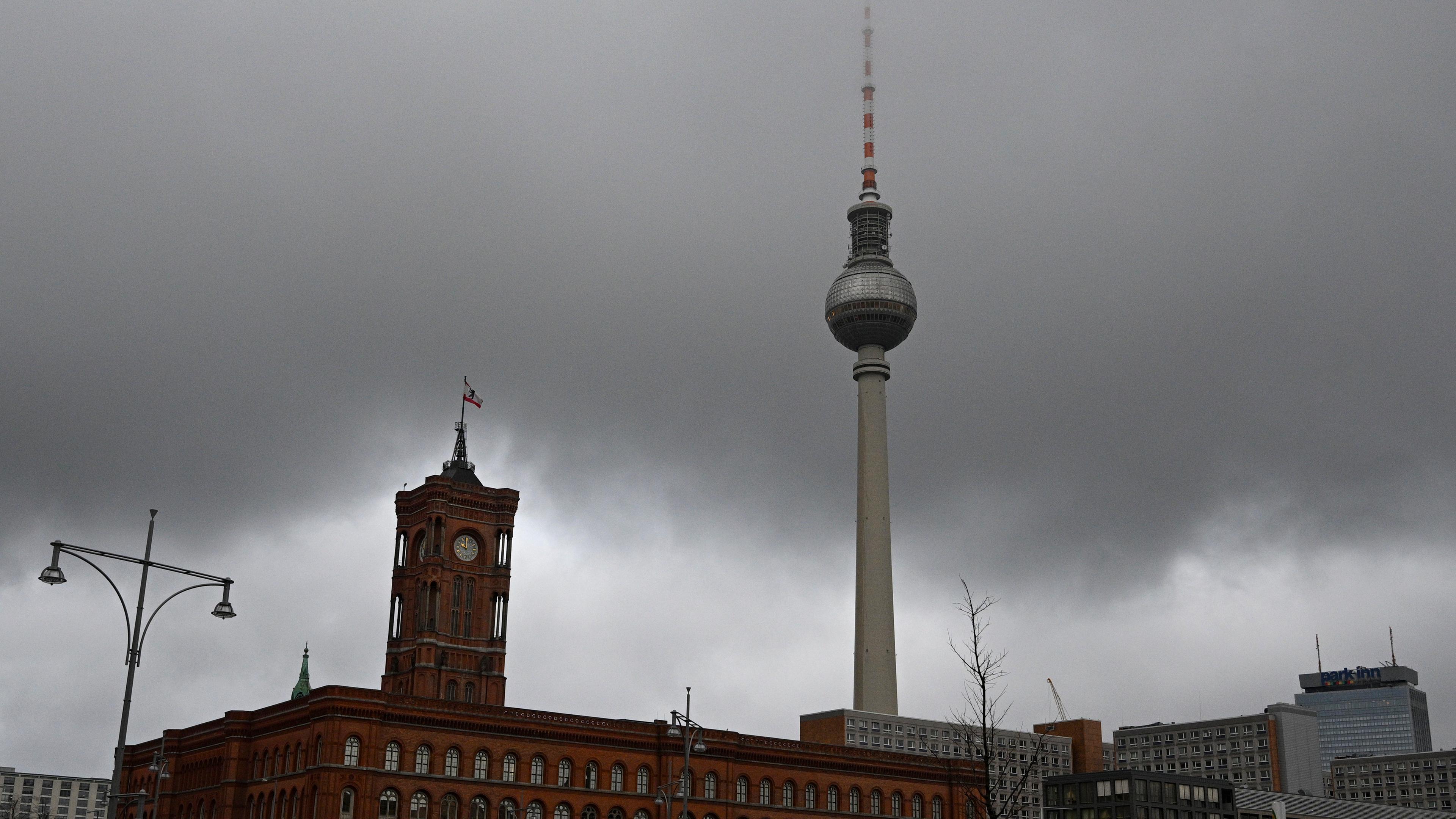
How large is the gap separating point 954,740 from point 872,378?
4554cm

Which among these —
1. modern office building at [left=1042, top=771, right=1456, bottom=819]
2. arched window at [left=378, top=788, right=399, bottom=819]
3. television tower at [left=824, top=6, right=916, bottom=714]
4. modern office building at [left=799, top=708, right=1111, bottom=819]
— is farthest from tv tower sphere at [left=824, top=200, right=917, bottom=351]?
arched window at [left=378, top=788, right=399, bottom=819]

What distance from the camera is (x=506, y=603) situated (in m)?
130

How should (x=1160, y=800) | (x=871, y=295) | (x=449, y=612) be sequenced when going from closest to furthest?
(x=449, y=612) < (x=1160, y=800) < (x=871, y=295)

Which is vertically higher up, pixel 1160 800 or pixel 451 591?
pixel 451 591

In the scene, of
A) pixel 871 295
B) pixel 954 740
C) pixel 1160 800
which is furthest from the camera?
pixel 871 295

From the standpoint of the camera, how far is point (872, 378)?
183125 mm

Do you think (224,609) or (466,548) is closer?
(224,609)

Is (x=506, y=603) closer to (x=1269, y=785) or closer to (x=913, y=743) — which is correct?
(x=913, y=743)

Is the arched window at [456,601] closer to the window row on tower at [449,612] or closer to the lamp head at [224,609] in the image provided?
the window row on tower at [449,612]

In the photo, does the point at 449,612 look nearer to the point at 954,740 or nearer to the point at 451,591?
the point at 451,591

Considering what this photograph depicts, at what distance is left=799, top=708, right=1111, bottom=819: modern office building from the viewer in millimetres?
157125

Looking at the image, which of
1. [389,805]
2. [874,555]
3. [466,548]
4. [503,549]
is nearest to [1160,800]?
[874,555]

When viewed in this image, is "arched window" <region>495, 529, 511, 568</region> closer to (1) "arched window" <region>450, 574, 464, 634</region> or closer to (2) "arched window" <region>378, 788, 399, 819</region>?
(1) "arched window" <region>450, 574, 464, 634</region>

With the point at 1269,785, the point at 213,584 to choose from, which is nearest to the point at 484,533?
the point at 213,584
